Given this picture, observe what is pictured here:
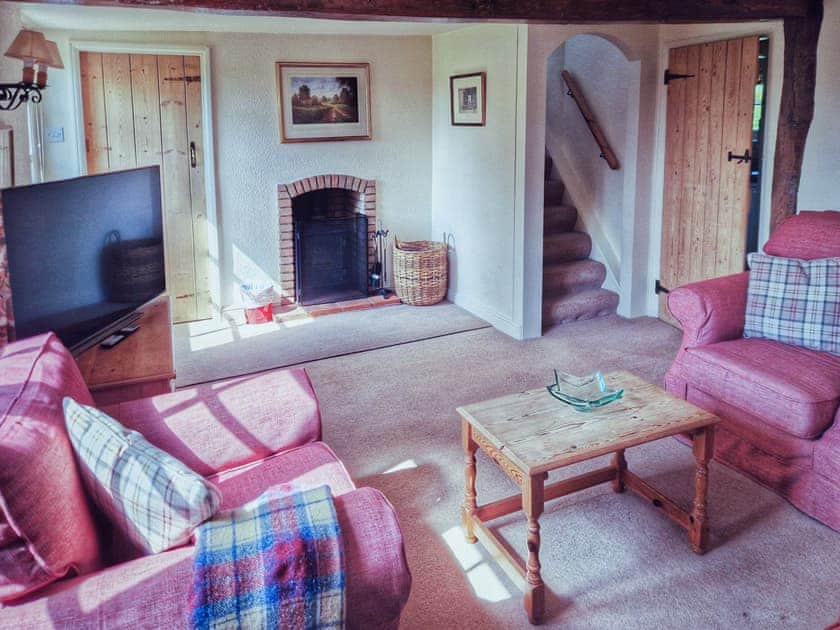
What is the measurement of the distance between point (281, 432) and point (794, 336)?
7.15ft

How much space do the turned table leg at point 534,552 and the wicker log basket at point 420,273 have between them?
3498 millimetres

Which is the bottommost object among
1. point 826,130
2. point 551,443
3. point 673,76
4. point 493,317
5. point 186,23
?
point 493,317

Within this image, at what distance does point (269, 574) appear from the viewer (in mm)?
1415

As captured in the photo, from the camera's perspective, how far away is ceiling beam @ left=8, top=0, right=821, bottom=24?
103 inches

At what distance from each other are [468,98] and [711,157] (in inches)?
65.1

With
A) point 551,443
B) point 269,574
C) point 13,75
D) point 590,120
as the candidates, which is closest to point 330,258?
point 590,120

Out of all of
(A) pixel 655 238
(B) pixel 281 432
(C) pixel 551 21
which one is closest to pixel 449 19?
(C) pixel 551 21

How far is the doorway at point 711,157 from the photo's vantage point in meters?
4.34

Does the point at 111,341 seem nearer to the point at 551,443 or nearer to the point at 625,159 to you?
the point at 551,443

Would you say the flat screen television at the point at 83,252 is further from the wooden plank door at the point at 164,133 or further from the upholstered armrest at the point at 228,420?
the wooden plank door at the point at 164,133

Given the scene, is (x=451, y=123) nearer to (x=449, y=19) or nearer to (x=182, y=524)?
(x=449, y=19)

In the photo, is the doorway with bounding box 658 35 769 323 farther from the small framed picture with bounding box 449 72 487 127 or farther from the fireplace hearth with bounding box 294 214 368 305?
the fireplace hearth with bounding box 294 214 368 305

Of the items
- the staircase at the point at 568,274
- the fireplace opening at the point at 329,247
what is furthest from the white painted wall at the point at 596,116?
the fireplace opening at the point at 329,247

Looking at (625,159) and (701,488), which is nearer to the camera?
(701,488)
